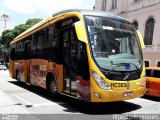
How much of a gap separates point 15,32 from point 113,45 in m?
56.9

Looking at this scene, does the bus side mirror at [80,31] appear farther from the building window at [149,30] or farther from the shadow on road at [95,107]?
the building window at [149,30]

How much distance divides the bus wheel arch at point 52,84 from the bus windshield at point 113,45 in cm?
268

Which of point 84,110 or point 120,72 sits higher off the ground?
point 120,72

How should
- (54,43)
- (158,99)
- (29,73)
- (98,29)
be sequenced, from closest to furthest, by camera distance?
1. (98,29)
2. (54,43)
3. (158,99)
4. (29,73)

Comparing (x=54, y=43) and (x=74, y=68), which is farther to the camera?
(x=54, y=43)

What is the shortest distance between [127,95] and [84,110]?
4.92 feet

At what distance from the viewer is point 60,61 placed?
10227mm

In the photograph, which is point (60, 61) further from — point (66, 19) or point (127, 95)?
point (127, 95)

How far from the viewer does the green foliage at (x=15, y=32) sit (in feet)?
200

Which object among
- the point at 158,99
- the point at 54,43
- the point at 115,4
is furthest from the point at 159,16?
the point at 54,43

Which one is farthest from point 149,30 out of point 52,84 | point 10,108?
point 10,108

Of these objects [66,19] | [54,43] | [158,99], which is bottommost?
[158,99]

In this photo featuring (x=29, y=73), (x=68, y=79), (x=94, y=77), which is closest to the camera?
(x=94, y=77)

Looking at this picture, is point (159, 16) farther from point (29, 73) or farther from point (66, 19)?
point (66, 19)
